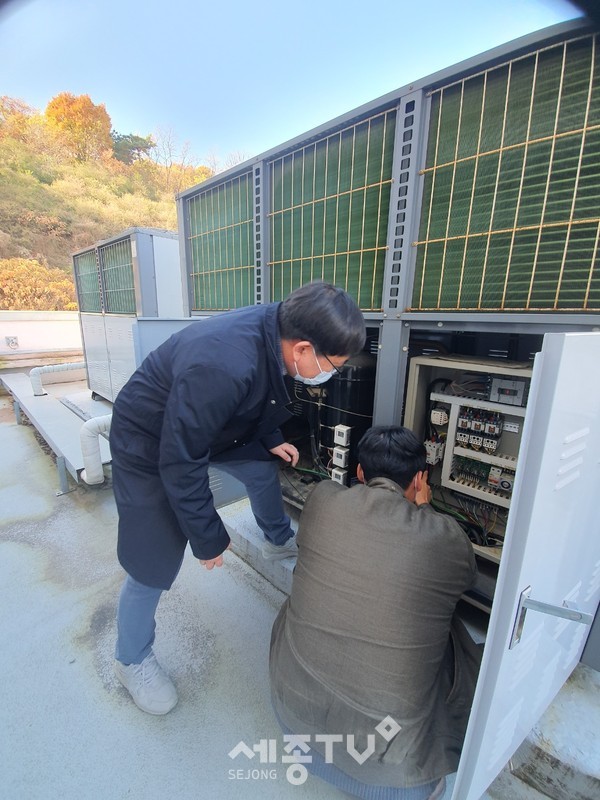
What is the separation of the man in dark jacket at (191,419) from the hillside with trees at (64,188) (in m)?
14.2

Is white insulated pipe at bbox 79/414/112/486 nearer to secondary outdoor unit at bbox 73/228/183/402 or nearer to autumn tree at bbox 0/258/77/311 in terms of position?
secondary outdoor unit at bbox 73/228/183/402

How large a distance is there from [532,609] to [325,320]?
763mm

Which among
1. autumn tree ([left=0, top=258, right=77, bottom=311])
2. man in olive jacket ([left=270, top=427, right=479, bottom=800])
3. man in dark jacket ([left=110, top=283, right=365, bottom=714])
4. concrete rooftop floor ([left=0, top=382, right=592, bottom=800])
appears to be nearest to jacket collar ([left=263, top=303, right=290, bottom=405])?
man in dark jacket ([left=110, top=283, right=365, bottom=714])

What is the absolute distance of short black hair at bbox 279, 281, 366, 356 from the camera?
0.95 metres

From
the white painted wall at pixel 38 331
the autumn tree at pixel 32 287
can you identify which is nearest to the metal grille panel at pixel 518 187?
the white painted wall at pixel 38 331

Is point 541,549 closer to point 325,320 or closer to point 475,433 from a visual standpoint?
point 325,320

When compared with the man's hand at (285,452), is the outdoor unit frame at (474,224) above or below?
above

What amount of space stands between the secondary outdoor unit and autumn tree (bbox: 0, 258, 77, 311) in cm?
908

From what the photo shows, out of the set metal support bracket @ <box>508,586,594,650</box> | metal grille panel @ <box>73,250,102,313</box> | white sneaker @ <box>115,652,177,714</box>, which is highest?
metal grille panel @ <box>73,250,102,313</box>

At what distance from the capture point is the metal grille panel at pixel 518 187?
1.04m

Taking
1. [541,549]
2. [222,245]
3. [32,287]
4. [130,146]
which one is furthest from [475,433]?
[130,146]

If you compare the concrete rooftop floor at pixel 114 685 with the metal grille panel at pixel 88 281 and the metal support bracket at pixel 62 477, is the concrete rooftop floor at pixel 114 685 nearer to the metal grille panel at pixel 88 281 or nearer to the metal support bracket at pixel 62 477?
the metal support bracket at pixel 62 477

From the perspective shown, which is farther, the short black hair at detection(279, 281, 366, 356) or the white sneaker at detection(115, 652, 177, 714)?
the white sneaker at detection(115, 652, 177, 714)

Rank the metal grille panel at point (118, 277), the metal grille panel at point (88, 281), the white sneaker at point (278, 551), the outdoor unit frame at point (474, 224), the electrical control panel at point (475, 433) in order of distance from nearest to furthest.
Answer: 1. the outdoor unit frame at point (474, 224)
2. the electrical control panel at point (475, 433)
3. the white sneaker at point (278, 551)
4. the metal grille panel at point (118, 277)
5. the metal grille panel at point (88, 281)
